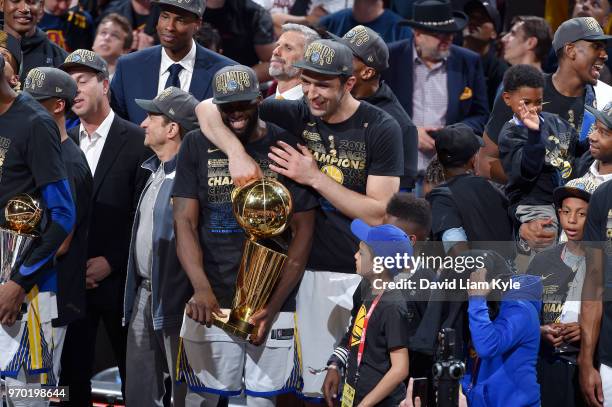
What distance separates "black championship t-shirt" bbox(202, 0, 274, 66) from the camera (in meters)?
9.33

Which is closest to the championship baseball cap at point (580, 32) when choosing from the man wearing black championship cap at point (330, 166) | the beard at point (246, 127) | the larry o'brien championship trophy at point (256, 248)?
the man wearing black championship cap at point (330, 166)

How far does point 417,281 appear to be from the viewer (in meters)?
5.62

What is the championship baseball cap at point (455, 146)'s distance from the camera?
6434mm

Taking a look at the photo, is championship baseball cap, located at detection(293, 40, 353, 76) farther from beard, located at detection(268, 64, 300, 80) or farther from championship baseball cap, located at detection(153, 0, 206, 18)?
championship baseball cap, located at detection(153, 0, 206, 18)

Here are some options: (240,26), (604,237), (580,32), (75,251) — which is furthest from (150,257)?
(240,26)

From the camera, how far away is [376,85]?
6.91 metres

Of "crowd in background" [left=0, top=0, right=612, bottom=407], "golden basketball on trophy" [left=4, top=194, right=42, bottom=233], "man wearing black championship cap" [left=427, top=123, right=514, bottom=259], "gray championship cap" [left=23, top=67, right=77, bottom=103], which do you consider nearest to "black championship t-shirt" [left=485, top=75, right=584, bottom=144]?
"crowd in background" [left=0, top=0, right=612, bottom=407]

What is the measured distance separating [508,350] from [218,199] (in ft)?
5.23

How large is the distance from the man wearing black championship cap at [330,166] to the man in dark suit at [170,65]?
134cm

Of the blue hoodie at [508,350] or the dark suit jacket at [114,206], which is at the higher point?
the dark suit jacket at [114,206]

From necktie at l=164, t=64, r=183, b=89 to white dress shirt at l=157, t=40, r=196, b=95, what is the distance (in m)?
0.02

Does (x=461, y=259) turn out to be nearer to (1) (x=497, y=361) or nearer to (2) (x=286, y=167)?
(1) (x=497, y=361)

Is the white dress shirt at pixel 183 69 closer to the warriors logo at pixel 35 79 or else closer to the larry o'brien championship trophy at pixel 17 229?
the warriors logo at pixel 35 79

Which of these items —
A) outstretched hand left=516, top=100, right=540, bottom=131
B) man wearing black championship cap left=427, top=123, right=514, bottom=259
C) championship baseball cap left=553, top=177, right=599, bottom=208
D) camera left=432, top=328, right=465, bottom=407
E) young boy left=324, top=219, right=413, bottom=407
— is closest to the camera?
camera left=432, top=328, right=465, bottom=407
